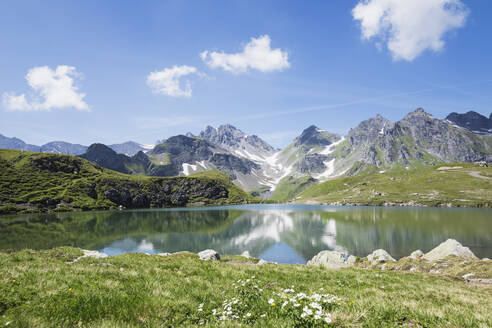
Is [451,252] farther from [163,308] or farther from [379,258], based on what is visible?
[163,308]

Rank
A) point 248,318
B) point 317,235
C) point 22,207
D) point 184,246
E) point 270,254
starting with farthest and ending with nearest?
point 22,207 < point 317,235 < point 184,246 < point 270,254 < point 248,318

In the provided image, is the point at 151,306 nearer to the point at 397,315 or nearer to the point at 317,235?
the point at 397,315

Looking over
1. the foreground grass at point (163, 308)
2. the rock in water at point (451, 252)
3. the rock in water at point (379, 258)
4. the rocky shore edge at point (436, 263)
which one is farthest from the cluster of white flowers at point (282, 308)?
the rock in water at point (451, 252)

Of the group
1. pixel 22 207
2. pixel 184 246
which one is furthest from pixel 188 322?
pixel 22 207

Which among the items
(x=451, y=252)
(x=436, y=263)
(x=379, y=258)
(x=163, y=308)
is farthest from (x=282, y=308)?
(x=451, y=252)

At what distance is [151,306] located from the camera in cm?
671

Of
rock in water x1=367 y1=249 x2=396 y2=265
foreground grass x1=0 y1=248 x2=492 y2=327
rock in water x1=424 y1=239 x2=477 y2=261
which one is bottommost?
rock in water x1=367 y1=249 x2=396 y2=265

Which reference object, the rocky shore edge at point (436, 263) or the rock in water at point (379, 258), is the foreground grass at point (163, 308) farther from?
the rock in water at point (379, 258)

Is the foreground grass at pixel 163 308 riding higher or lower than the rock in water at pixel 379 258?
higher

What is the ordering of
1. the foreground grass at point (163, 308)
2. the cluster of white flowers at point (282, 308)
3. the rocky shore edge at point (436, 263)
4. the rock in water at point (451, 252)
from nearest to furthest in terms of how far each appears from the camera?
the cluster of white flowers at point (282, 308) < the foreground grass at point (163, 308) < the rocky shore edge at point (436, 263) < the rock in water at point (451, 252)

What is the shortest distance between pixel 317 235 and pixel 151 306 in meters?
86.6

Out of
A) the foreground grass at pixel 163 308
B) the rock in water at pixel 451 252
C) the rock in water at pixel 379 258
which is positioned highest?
the foreground grass at pixel 163 308

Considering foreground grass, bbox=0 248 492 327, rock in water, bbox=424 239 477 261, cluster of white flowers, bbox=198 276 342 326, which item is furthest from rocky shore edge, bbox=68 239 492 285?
cluster of white flowers, bbox=198 276 342 326

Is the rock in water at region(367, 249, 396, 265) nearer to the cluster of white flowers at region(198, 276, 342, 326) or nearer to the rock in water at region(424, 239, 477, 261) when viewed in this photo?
the rock in water at region(424, 239, 477, 261)
